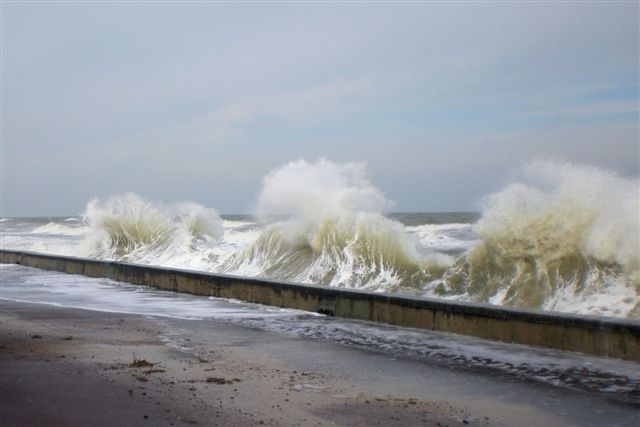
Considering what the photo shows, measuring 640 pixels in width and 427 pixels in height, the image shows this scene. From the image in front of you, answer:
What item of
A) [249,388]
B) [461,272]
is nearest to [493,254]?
[461,272]

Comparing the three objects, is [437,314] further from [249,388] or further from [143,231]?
[143,231]

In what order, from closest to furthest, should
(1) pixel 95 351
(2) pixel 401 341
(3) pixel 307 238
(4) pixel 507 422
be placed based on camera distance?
(4) pixel 507 422 → (1) pixel 95 351 → (2) pixel 401 341 → (3) pixel 307 238

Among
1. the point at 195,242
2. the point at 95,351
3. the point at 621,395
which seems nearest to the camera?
the point at 621,395

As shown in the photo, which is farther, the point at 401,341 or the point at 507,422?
the point at 401,341

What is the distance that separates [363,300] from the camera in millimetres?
9844

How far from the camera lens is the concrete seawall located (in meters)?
7.06

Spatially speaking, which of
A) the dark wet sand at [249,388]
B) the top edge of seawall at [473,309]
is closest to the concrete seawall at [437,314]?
the top edge of seawall at [473,309]

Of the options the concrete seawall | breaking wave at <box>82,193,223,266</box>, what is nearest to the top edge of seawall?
the concrete seawall

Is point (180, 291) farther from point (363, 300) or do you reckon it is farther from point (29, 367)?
point (29, 367)

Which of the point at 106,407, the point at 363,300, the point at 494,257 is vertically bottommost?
the point at 106,407

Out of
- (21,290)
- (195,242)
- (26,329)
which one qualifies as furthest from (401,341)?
(195,242)

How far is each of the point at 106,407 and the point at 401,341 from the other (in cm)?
379

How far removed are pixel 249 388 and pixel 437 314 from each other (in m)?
3.55

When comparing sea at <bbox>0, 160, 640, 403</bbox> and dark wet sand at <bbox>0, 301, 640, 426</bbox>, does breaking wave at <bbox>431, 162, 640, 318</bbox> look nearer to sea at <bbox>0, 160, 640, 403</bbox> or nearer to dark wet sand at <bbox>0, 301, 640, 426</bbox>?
sea at <bbox>0, 160, 640, 403</bbox>
